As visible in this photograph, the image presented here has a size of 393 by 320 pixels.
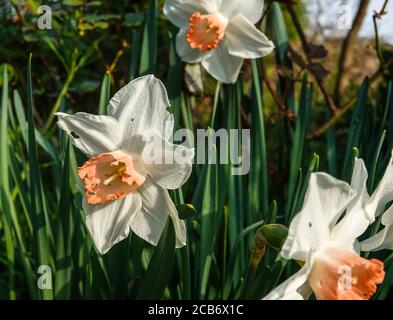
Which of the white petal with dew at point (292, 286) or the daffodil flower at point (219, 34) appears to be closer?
the white petal with dew at point (292, 286)

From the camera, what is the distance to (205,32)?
4.17ft

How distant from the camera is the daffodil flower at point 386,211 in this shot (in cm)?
79

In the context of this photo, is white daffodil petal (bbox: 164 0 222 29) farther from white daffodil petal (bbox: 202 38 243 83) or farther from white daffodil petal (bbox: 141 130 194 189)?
white daffodil petal (bbox: 141 130 194 189)

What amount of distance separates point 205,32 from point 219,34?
33 mm

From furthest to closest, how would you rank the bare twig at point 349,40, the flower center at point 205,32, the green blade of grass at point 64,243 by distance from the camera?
the bare twig at point 349,40 < the flower center at point 205,32 < the green blade of grass at point 64,243

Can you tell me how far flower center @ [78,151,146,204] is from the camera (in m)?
0.84

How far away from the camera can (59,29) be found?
1727 mm

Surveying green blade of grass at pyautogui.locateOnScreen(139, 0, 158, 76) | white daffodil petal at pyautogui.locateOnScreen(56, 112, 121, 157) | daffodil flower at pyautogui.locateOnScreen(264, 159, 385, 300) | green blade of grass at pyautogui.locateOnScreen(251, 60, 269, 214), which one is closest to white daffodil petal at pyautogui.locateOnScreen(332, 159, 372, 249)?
daffodil flower at pyautogui.locateOnScreen(264, 159, 385, 300)

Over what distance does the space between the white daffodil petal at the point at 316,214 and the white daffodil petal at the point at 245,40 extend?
1.96ft

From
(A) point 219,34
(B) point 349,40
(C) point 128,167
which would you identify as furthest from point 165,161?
(B) point 349,40

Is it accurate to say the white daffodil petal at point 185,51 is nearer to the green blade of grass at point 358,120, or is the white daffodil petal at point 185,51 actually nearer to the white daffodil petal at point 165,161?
the green blade of grass at point 358,120

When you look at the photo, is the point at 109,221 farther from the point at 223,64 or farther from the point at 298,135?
the point at 298,135

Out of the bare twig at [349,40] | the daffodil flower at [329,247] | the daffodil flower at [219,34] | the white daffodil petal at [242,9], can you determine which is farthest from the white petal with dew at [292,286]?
the bare twig at [349,40]
